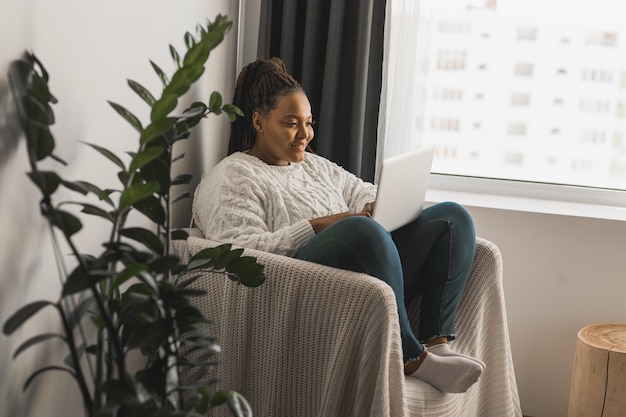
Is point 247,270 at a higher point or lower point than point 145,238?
lower

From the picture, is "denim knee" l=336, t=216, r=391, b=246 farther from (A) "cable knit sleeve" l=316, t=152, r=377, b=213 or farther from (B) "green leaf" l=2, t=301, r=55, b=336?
(B) "green leaf" l=2, t=301, r=55, b=336

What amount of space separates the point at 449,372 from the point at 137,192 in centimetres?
108

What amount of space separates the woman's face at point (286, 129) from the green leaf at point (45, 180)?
3.87 feet

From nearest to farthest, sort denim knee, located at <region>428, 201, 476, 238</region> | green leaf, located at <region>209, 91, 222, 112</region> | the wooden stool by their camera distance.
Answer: green leaf, located at <region>209, 91, 222, 112</region> → denim knee, located at <region>428, 201, 476, 238</region> → the wooden stool

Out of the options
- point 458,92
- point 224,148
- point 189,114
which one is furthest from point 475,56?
point 189,114

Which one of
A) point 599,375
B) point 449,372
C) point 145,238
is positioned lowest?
point 599,375

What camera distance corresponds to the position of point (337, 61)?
9.80ft

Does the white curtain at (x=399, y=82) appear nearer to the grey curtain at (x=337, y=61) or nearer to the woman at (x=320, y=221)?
the grey curtain at (x=337, y=61)

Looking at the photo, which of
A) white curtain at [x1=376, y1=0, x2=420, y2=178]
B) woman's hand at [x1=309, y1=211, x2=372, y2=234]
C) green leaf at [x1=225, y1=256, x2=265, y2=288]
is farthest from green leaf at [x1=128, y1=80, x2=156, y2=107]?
white curtain at [x1=376, y1=0, x2=420, y2=178]

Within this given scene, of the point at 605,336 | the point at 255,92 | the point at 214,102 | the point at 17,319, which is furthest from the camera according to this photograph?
the point at 605,336

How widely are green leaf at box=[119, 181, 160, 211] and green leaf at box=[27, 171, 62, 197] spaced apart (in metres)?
0.11

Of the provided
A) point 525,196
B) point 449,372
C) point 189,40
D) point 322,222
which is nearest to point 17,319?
point 189,40

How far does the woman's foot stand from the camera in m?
2.20

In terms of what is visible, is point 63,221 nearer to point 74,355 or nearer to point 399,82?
point 74,355
